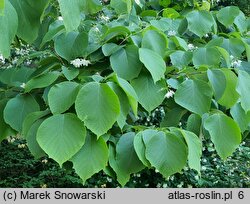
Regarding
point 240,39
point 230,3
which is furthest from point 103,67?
point 230,3

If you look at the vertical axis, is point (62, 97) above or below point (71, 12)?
below

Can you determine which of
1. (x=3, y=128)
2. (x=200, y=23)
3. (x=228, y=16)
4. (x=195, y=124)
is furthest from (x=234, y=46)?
(x=3, y=128)

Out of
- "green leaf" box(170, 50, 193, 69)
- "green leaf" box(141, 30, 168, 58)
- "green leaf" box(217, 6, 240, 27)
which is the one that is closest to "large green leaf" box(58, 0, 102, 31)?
"green leaf" box(141, 30, 168, 58)

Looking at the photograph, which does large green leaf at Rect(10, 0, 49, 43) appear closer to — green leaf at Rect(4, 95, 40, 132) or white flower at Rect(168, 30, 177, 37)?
green leaf at Rect(4, 95, 40, 132)

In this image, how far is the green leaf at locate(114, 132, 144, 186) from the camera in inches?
40.6

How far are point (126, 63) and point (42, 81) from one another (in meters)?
0.23

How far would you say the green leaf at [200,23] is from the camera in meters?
1.48

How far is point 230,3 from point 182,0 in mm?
3906

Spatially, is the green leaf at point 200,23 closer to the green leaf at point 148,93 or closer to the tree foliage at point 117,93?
the tree foliage at point 117,93

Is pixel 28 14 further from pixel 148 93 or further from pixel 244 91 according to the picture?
pixel 244 91

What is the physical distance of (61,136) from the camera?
2.98 ft

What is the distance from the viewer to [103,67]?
48.7 inches

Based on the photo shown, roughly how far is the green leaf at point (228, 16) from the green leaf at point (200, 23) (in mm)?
162

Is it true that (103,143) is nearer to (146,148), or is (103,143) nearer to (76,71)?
(146,148)
